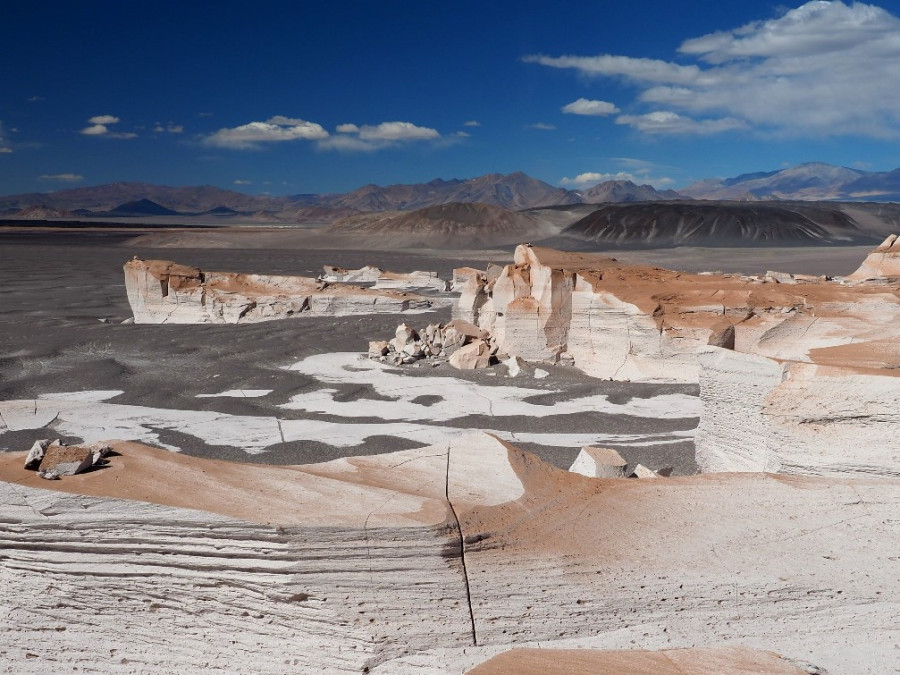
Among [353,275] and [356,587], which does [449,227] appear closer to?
[353,275]

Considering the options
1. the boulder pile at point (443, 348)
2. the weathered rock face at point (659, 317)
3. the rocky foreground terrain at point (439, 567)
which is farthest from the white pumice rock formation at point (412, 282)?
the rocky foreground terrain at point (439, 567)

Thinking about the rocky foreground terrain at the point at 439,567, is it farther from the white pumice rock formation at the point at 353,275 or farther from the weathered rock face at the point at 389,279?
the white pumice rock formation at the point at 353,275

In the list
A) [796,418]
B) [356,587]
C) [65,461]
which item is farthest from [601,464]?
[65,461]

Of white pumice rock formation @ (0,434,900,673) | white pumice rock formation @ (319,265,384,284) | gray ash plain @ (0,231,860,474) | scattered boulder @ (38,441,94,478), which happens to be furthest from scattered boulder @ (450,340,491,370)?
white pumice rock formation @ (319,265,384,284)

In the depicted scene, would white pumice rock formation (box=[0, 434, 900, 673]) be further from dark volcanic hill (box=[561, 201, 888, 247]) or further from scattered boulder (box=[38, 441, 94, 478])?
dark volcanic hill (box=[561, 201, 888, 247])

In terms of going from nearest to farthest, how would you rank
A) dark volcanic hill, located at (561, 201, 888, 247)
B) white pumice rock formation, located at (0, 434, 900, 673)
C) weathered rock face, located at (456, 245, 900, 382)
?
white pumice rock formation, located at (0, 434, 900, 673) < weathered rock face, located at (456, 245, 900, 382) < dark volcanic hill, located at (561, 201, 888, 247)

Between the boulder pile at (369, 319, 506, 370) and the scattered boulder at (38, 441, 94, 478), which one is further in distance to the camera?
the boulder pile at (369, 319, 506, 370)

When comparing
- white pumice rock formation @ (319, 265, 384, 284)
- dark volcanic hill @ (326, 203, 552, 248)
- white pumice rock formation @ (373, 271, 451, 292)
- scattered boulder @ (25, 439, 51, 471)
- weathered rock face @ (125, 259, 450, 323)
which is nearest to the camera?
scattered boulder @ (25, 439, 51, 471)

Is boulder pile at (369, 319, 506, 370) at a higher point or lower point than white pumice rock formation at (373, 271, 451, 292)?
lower

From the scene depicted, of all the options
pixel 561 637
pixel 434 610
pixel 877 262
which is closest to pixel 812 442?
pixel 561 637
